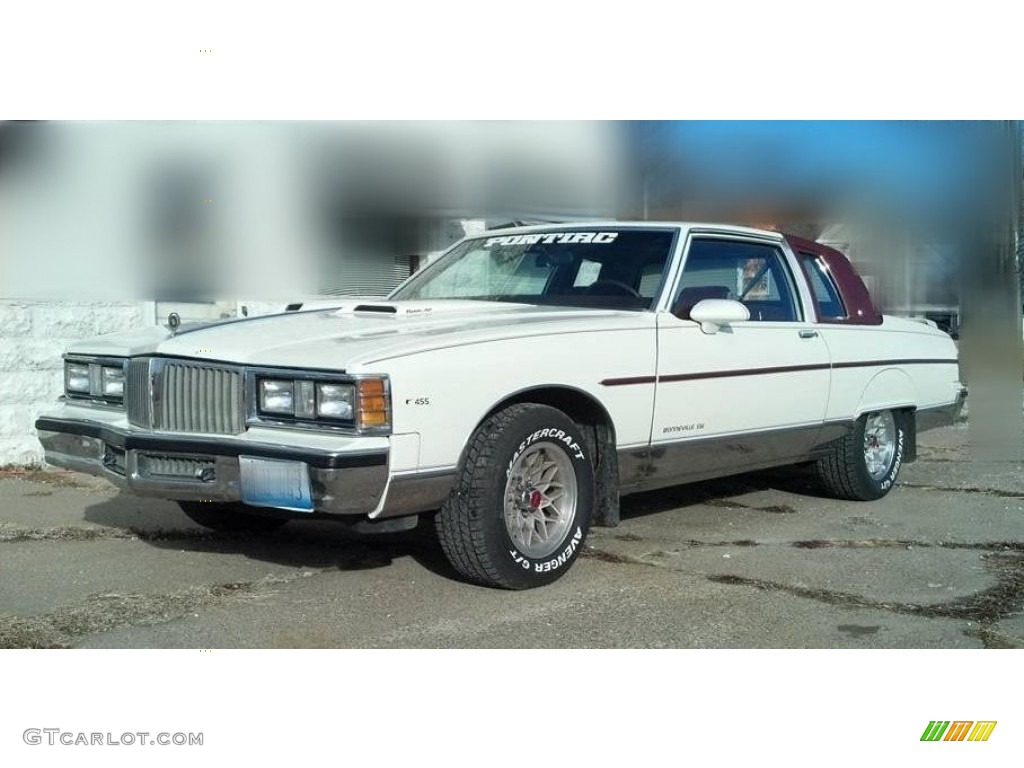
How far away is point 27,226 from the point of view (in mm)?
6836

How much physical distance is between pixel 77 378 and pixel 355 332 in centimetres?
153

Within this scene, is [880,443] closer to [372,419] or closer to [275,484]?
[372,419]

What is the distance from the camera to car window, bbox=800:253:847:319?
629cm

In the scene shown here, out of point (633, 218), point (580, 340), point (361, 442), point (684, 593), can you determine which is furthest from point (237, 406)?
point (633, 218)

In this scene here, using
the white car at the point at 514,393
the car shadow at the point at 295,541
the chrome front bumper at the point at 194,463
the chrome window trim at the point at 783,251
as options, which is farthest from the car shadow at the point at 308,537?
the chrome window trim at the point at 783,251

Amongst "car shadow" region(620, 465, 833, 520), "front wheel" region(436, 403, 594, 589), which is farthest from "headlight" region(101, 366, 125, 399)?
"car shadow" region(620, 465, 833, 520)

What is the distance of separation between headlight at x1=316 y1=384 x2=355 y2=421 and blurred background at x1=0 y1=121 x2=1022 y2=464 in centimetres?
Answer: 212

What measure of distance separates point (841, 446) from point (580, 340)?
94.8 inches

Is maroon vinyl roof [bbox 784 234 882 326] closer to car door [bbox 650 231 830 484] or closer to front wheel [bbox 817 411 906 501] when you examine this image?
car door [bbox 650 231 830 484]

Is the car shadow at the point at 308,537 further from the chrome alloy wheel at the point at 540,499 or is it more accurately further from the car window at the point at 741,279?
the car window at the point at 741,279

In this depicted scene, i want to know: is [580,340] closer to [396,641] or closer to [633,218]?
[396,641]

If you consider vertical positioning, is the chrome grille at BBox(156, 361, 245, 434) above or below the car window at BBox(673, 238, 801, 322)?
below
